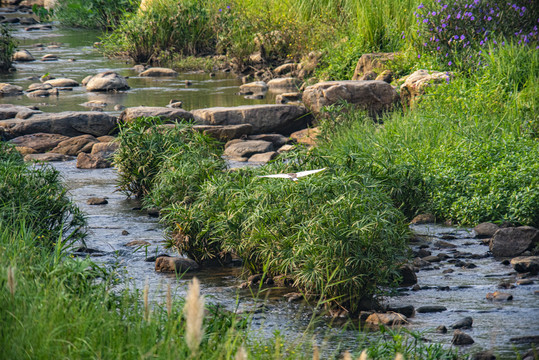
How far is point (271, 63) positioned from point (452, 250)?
1171 centimetres

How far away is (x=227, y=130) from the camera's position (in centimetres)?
1060

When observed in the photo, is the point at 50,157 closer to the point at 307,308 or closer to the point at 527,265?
the point at 307,308

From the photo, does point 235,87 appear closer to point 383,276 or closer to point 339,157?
point 339,157

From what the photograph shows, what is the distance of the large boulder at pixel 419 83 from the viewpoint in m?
10.1

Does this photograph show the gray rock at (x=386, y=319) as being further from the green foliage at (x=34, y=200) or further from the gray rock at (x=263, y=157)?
the gray rock at (x=263, y=157)

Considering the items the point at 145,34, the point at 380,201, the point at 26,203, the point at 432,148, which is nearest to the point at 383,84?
the point at 432,148

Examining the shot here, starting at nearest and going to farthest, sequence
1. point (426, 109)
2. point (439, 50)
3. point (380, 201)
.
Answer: point (380, 201) → point (426, 109) → point (439, 50)

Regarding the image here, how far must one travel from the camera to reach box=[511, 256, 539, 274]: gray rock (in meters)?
5.52

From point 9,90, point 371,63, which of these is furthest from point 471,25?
point 9,90

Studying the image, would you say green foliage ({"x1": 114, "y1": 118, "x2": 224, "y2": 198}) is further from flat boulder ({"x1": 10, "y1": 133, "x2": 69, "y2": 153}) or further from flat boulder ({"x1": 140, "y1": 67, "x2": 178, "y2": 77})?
flat boulder ({"x1": 140, "y1": 67, "x2": 178, "y2": 77})

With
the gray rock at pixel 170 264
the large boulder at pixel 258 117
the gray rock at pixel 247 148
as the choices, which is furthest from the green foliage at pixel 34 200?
the large boulder at pixel 258 117

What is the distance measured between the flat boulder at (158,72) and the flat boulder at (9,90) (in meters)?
3.30

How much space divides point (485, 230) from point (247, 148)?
4330 mm

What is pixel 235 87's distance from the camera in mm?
15609
